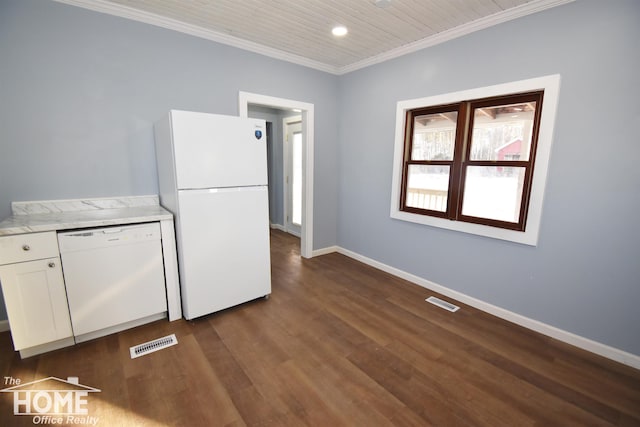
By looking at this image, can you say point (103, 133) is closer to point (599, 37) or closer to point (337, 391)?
point (337, 391)

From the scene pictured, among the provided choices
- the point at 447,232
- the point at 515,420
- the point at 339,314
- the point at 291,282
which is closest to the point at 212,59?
the point at 291,282

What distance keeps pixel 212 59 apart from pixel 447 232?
10.2 ft

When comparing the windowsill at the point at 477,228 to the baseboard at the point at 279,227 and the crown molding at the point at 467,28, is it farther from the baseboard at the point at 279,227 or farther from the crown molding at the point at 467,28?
the baseboard at the point at 279,227

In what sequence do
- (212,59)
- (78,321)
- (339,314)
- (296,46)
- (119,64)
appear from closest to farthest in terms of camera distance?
(78,321)
(119,64)
(339,314)
(212,59)
(296,46)

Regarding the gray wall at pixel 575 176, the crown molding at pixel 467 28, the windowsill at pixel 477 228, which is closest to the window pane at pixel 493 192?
the windowsill at pixel 477 228

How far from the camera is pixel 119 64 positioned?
94.8 inches

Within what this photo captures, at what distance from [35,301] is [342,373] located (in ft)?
7.25

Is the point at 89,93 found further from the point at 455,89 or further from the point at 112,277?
the point at 455,89

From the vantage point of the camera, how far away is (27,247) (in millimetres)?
1831

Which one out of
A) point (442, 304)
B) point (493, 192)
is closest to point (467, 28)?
point (493, 192)

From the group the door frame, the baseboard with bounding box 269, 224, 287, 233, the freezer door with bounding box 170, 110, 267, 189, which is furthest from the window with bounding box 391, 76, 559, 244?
the baseboard with bounding box 269, 224, 287, 233

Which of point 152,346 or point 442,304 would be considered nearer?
point 152,346

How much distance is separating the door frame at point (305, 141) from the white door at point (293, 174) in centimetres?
100

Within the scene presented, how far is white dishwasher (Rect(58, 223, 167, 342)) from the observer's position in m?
2.00
